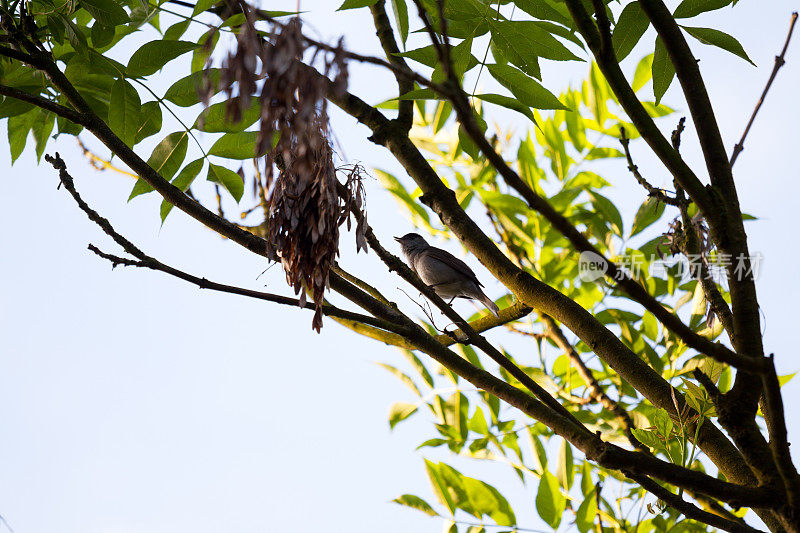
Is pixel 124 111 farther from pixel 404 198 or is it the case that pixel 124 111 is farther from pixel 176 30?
pixel 404 198

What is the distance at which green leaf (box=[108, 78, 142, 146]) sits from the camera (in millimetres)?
2021

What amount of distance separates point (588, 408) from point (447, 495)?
724 mm

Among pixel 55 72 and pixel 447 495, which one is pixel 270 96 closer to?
pixel 55 72

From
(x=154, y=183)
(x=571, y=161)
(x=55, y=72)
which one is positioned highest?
(x=571, y=161)

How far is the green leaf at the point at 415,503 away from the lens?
9.02 ft

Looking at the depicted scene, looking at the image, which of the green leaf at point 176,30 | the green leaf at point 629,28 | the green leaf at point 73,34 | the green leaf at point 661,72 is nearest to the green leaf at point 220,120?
the green leaf at point 176,30

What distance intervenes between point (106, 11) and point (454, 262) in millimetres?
3233

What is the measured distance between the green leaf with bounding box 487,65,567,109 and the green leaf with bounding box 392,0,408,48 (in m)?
0.26

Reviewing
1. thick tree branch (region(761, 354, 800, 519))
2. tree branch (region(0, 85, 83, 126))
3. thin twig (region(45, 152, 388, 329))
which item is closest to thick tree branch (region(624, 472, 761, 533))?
thick tree branch (region(761, 354, 800, 519))

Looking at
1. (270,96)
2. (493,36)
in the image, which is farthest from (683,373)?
(270,96)

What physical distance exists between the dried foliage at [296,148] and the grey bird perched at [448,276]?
125 inches

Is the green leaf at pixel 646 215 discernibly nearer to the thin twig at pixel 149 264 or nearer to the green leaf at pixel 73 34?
the thin twig at pixel 149 264

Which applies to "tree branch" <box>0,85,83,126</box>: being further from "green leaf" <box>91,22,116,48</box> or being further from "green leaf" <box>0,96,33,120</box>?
"green leaf" <box>0,96,33,120</box>

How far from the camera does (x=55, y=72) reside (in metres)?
1.74
